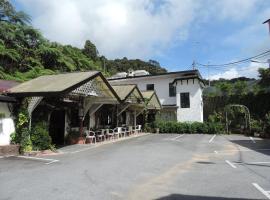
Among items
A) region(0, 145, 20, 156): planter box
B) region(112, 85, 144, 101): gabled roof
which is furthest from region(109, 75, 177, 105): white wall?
region(0, 145, 20, 156): planter box

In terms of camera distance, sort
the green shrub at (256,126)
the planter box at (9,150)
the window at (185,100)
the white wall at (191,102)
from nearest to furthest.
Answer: the planter box at (9,150), the green shrub at (256,126), the white wall at (191,102), the window at (185,100)

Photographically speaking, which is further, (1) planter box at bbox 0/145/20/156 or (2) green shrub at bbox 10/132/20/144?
(2) green shrub at bbox 10/132/20/144

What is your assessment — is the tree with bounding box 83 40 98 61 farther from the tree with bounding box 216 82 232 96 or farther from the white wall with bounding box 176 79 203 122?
the tree with bounding box 216 82 232 96

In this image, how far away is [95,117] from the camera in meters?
22.2

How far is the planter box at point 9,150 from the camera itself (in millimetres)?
12627

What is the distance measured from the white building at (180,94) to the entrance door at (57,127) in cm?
1712

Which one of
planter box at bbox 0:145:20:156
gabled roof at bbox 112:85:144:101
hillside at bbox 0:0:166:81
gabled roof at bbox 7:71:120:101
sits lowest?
planter box at bbox 0:145:20:156

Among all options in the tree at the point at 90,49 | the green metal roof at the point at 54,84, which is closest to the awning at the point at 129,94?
the green metal roof at the point at 54,84

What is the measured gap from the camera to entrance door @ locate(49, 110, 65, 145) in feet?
57.3

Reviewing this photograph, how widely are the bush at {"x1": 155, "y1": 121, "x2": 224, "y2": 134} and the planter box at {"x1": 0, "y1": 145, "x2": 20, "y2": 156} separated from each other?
61.4ft

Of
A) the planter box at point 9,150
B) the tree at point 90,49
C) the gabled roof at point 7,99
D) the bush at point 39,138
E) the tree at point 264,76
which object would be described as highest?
the tree at point 90,49

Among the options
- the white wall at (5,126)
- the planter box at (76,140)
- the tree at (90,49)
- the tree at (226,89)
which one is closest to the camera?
the white wall at (5,126)

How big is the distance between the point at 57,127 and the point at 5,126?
453 cm

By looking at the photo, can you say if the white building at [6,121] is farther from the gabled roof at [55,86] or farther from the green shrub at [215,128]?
the green shrub at [215,128]
